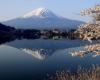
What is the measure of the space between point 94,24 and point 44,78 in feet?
30.7

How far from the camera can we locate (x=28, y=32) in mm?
78938

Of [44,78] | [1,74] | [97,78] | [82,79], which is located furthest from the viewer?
[1,74]

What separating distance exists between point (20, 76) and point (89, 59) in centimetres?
512

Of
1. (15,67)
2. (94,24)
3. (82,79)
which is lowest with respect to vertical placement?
(15,67)

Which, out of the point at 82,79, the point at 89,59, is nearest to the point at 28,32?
the point at 89,59

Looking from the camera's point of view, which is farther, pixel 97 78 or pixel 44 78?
pixel 44 78

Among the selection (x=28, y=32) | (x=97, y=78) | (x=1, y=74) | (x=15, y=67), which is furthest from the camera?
(x=28, y=32)

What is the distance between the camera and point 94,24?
3.97m

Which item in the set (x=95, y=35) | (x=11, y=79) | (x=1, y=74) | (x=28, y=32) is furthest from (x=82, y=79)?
(x=28, y=32)

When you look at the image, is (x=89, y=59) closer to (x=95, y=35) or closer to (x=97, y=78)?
(x=97, y=78)

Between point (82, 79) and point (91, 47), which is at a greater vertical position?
point (91, 47)

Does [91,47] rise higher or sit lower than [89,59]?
higher

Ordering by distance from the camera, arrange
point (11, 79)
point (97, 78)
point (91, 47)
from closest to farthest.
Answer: point (91, 47)
point (97, 78)
point (11, 79)

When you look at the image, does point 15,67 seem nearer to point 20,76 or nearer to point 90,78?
point 20,76
